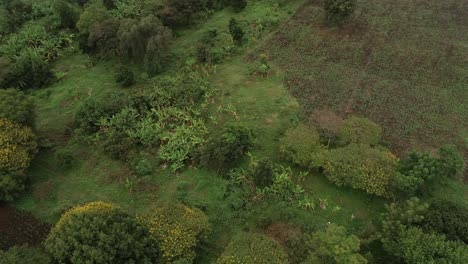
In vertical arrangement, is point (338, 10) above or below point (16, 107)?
above

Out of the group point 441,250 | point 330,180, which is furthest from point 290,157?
point 441,250

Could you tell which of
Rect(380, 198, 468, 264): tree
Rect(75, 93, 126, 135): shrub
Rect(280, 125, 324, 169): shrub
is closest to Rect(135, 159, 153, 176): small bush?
Rect(75, 93, 126, 135): shrub

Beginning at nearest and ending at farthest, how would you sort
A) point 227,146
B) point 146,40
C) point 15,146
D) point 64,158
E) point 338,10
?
point 15,146
point 227,146
point 64,158
point 146,40
point 338,10

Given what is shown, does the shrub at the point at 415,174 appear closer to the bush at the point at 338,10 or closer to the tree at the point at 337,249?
the tree at the point at 337,249

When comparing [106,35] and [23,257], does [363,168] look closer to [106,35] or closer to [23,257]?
[23,257]

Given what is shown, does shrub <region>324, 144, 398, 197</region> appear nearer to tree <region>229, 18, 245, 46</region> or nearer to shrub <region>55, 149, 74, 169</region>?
tree <region>229, 18, 245, 46</region>

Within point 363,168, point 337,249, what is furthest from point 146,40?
point 337,249

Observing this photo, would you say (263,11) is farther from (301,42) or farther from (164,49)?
(164,49)
